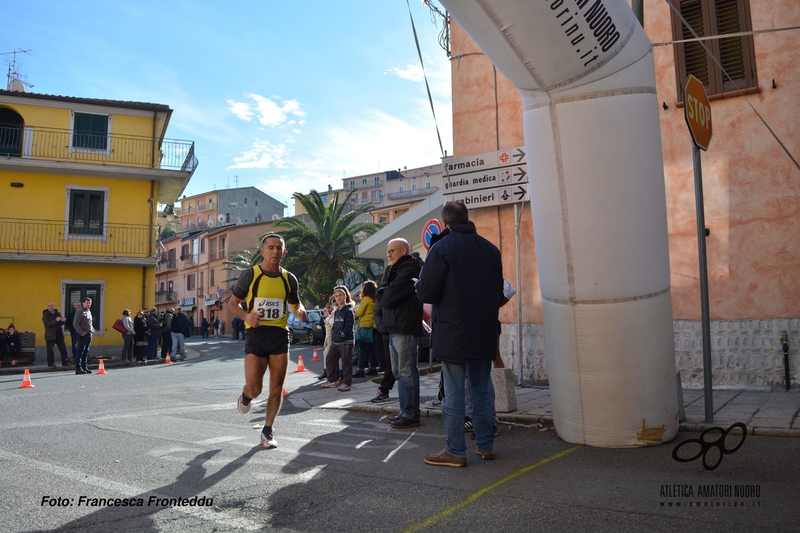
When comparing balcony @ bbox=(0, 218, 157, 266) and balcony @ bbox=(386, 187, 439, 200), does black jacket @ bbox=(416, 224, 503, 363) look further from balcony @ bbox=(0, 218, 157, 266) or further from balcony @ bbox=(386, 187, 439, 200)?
balcony @ bbox=(386, 187, 439, 200)

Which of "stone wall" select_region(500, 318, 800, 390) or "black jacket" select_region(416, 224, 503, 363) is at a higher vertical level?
"black jacket" select_region(416, 224, 503, 363)

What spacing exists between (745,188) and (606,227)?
4.81 m

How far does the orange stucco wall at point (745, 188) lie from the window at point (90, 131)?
82.9 feet

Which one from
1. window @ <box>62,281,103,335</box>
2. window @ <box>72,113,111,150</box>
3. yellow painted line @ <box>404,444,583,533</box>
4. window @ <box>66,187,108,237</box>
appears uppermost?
window @ <box>72,113,111,150</box>

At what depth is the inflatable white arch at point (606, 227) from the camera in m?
5.22

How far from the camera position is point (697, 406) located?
7.11 meters

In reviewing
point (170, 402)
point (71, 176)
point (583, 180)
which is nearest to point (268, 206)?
point (71, 176)

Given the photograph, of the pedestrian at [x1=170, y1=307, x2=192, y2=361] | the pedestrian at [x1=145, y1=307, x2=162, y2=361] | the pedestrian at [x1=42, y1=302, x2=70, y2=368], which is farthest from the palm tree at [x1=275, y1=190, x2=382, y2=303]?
the pedestrian at [x1=42, y1=302, x2=70, y2=368]

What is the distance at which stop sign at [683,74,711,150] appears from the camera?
5.96m

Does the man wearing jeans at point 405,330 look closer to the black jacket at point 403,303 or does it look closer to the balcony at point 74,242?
the black jacket at point 403,303

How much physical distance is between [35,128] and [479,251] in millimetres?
28072

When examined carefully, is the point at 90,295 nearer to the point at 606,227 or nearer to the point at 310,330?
the point at 310,330

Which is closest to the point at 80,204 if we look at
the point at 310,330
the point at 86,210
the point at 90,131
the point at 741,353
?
the point at 86,210

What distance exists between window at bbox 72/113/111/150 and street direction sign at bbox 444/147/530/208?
23.3m
